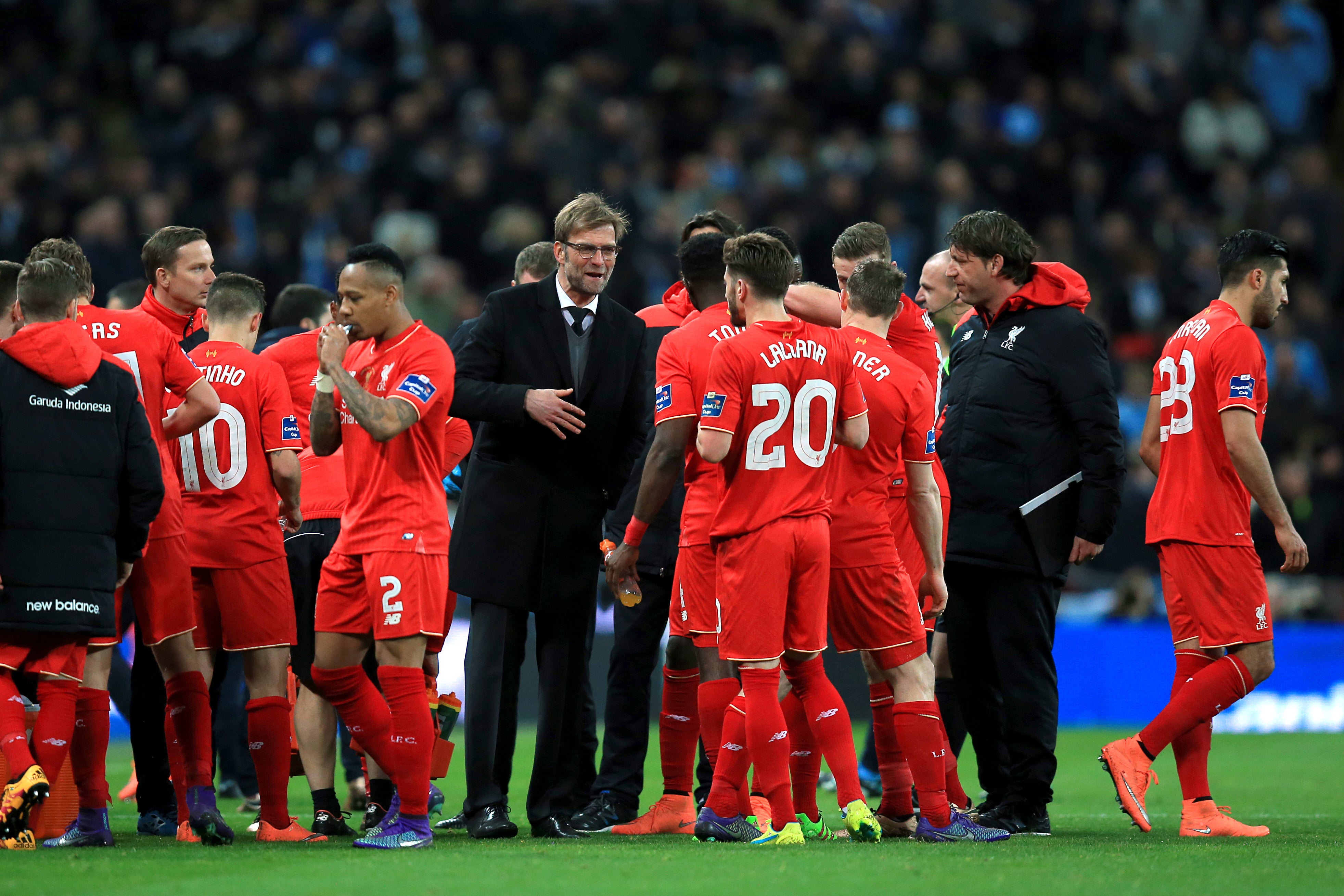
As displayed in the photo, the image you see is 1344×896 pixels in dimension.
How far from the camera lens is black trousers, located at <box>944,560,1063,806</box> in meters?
6.88

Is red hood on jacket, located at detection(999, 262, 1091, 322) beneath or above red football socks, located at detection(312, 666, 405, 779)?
above

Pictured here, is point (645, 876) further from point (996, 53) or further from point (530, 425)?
point (996, 53)

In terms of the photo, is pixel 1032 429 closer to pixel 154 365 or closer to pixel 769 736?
pixel 769 736

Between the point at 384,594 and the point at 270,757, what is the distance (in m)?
1.03

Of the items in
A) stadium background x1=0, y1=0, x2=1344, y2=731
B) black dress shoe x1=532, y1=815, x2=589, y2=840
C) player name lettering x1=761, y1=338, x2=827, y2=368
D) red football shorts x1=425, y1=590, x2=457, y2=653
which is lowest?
black dress shoe x1=532, y1=815, x2=589, y2=840

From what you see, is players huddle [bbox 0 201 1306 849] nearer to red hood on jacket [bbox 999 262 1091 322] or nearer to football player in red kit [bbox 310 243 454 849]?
football player in red kit [bbox 310 243 454 849]

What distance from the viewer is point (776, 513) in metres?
6.25

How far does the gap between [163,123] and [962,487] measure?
42.1ft

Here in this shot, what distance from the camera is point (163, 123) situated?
682 inches

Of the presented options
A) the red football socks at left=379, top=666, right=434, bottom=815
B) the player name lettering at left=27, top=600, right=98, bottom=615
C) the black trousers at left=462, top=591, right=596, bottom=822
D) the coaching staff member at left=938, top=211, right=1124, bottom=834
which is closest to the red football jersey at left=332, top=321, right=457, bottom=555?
the red football socks at left=379, top=666, right=434, bottom=815

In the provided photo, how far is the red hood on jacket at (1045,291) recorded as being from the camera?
7152 millimetres

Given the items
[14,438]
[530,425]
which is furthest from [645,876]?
[14,438]

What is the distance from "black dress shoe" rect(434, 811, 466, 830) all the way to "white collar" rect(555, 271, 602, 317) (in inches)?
91.1

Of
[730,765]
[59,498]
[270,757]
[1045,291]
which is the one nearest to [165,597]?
[59,498]
